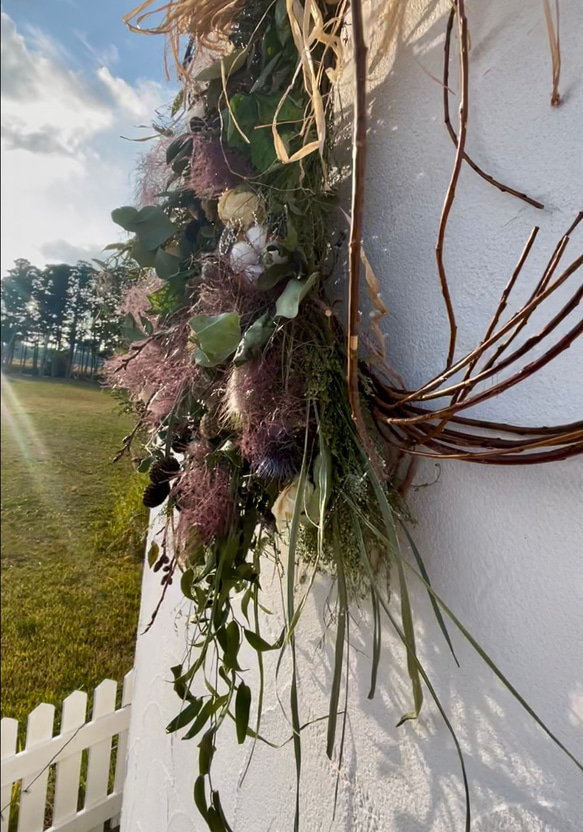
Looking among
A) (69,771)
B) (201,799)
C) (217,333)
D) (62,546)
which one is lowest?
(69,771)

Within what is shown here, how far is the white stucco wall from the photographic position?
12.8 inches

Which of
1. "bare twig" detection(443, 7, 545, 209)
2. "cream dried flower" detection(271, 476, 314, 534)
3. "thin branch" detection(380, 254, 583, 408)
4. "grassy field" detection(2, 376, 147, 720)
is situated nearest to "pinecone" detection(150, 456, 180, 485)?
"cream dried flower" detection(271, 476, 314, 534)

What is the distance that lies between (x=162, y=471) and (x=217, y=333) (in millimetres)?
226

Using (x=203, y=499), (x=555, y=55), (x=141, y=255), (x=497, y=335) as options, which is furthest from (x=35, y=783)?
(x=555, y=55)

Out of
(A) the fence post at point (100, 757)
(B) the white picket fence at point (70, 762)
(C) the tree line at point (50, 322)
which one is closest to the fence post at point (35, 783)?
(B) the white picket fence at point (70, 762)

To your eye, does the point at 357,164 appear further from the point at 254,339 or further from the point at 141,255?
the point at 141,255

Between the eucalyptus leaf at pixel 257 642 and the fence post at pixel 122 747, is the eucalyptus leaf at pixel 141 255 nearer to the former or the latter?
the eucalyptus leaf at pixel 257 642

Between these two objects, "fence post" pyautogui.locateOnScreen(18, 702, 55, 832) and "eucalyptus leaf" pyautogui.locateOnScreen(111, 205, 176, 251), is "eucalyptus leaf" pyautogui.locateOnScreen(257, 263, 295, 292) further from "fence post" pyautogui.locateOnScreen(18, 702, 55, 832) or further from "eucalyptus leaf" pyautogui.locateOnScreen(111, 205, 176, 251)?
"fence post" pyautogui.locateOnScreen(18, 702, 55, 832)

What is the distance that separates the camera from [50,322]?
1.25 metres

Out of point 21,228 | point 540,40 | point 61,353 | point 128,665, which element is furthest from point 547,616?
point 21,228

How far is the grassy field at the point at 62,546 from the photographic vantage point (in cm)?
133

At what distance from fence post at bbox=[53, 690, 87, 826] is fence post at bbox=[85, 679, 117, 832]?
31mm

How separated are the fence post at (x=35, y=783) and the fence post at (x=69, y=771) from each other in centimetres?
3

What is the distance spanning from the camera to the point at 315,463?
0.40m
